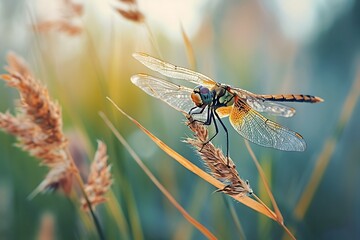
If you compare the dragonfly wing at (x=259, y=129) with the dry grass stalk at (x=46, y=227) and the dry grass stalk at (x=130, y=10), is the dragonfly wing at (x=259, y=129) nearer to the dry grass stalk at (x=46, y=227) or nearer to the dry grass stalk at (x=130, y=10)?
the dry grass stalk at (x=130, y=10)

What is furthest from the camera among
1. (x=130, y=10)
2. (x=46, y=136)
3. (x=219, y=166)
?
(x=130, y=10)

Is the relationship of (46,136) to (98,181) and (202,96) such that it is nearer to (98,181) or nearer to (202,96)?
(98,181)

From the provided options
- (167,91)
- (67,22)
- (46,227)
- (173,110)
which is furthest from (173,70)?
(46,227)

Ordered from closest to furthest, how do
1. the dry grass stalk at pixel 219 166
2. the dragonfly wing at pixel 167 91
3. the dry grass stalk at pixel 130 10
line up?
the dry grass stalk at pixel 219 166 → the dragonfly wing at pixel 167 91 → the dry grass stalk at pixel 130 10

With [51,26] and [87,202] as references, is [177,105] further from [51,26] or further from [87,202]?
[51,26]

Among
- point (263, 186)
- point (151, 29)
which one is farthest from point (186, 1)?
point (263, 186)

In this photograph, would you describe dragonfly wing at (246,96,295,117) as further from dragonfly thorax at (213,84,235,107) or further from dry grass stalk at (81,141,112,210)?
dry grass stalk at (81,141,112,210)

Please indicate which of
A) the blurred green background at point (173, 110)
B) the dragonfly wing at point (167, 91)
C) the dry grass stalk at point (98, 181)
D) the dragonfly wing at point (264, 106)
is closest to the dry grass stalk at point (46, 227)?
the blurred green background at point (173, 110)
